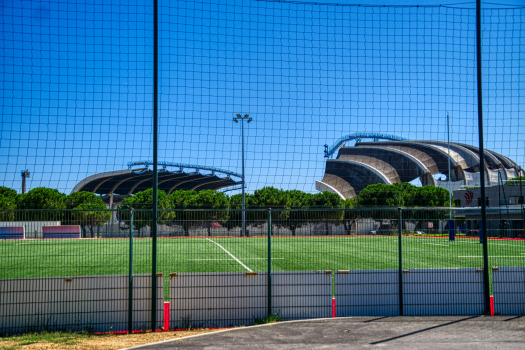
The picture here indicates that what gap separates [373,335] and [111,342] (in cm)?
375

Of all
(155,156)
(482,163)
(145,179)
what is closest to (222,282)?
(155,156)

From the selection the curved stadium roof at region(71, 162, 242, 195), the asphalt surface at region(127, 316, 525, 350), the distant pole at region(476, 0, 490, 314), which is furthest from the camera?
the curved stadium roof at region(71, 162, 242, 195)

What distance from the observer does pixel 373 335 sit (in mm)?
6430

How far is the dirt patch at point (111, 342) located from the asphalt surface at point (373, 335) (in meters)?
0.44

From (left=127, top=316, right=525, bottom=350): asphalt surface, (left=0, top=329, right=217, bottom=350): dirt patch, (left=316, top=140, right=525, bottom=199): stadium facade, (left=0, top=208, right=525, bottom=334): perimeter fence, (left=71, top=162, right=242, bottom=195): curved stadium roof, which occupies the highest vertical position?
(left=316, top=140, right=525, bottom=199): stadium facade

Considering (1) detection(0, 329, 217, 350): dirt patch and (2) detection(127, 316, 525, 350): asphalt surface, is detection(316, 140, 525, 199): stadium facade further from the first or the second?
(1) detection(0, 329, 217, 350): dirt patch

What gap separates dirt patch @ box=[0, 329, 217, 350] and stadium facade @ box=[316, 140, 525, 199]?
217 ft

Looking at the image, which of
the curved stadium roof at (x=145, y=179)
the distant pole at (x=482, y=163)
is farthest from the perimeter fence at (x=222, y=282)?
the curved stadium roof at (x=145, y=179)

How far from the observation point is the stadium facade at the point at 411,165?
72500mm

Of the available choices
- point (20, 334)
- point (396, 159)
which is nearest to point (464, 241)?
point (20, 334)

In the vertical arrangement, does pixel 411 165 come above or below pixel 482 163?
above

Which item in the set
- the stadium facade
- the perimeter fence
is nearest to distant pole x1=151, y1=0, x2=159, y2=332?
the perimeter fence

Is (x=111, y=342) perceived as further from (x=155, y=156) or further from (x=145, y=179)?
(x=145, y=179)

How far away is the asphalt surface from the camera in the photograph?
596 cm
